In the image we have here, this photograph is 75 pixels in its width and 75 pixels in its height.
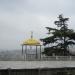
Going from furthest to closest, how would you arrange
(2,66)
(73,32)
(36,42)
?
1. (73,32)
2. (36,42)
3. (2,66)

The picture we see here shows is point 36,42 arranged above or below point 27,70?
above

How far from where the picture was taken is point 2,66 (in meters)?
20.7

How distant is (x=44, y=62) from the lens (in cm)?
2217

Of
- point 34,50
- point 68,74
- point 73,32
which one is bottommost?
point 68,74

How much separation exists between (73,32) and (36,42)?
41.7ft

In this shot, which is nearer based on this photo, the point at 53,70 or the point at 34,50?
the point at 53,70

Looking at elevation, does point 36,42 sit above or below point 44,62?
above

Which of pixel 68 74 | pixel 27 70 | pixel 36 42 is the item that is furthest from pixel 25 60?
pixel 36 42

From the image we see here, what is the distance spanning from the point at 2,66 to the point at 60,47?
2052cm

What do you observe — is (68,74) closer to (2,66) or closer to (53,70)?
(53,70)

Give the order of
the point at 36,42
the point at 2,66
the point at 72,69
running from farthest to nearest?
the point at 36,42 < the point at 72,69 < the point at 2,66

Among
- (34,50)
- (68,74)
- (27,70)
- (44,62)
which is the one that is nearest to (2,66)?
(27,70)

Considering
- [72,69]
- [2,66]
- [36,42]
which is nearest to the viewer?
[2,66]

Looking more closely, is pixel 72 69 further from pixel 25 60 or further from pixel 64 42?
pixel 64 42
